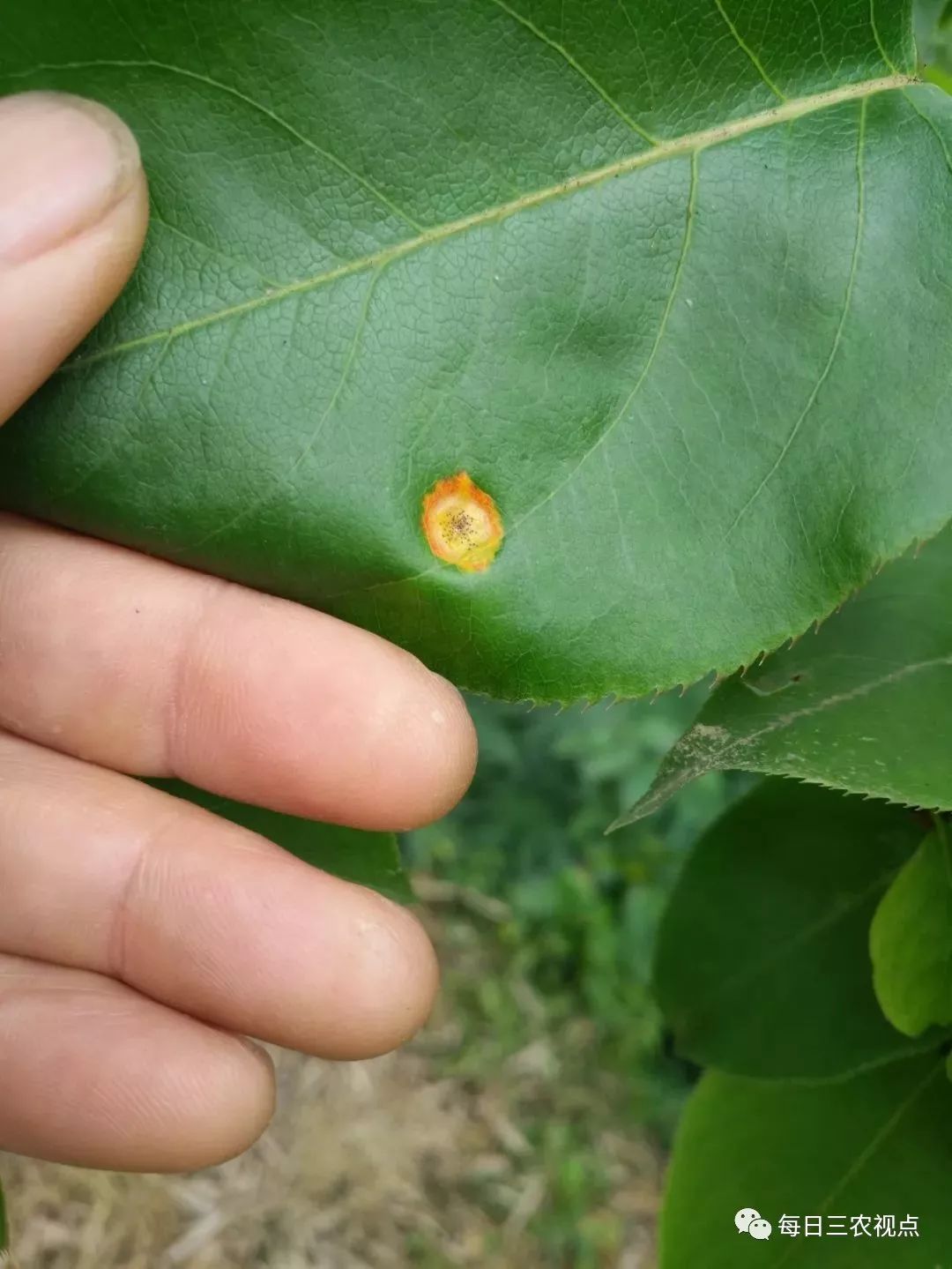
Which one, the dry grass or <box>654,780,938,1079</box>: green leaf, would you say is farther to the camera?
the dry grass

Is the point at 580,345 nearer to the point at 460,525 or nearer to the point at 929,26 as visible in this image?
the point at 460,525

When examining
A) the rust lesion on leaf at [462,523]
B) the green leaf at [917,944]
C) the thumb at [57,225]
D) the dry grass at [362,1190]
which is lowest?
the dry grass at [362,1190]

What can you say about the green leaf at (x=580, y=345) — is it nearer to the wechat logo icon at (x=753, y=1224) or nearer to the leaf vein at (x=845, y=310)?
the leaf vein at (x=845, y=310)

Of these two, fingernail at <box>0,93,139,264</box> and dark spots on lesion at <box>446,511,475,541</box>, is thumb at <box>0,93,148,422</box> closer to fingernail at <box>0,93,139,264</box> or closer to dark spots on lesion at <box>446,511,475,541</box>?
fingernail at <box>0,93,139,264</box>

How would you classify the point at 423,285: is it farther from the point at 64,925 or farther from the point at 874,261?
the point at 64,925

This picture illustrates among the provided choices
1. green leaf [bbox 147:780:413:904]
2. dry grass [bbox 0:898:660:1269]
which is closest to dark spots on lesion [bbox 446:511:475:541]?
green leaf [bbox 147:780:413:904]

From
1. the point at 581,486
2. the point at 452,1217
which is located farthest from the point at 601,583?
the point at 452,1217

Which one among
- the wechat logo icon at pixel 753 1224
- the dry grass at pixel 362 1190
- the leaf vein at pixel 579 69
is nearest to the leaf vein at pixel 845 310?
the leaf vein at pixel 579 69

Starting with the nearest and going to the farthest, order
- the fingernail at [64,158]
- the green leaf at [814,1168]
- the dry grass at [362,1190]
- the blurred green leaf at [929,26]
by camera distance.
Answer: the fingernail at [64,158]
the blurred green leaf at [929,26]
the green leaf at [814,1168]
the dry grass at [362,1190]
